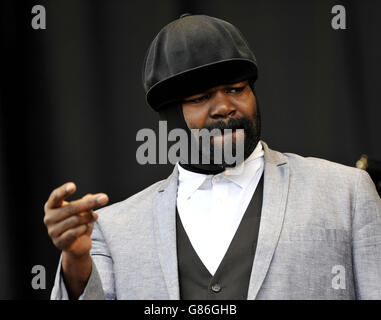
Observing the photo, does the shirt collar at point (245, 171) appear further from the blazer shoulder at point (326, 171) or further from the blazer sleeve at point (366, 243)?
the blazer sleeve at point (366, 243)

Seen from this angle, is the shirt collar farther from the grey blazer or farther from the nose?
the nose

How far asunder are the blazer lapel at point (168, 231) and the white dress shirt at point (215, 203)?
0.03 meters

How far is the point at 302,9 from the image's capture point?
262cm

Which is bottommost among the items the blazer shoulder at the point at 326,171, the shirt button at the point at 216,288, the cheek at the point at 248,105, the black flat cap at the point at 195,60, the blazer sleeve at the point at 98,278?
the shirt button at the point at 216,288

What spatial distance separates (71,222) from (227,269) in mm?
448

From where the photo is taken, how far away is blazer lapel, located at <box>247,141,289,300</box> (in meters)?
1.78

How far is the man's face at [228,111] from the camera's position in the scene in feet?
6.25

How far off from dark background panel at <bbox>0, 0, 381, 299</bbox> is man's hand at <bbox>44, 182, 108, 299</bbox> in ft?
2.91

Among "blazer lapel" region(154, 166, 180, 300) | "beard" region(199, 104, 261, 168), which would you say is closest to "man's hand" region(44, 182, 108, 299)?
"blazer lapel" region(154, 166, 180, 300)

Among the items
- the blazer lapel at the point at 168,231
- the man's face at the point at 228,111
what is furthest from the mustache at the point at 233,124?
the blazer lapel at the point at 168,231

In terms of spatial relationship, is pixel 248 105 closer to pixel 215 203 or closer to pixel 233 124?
pixel 233 124

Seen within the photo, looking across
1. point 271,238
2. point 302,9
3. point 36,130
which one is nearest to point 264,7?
point 302,9

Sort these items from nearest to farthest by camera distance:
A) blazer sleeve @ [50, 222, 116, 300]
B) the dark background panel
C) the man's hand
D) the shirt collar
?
the man's hand → blazer sleeve @ [50, 222, 116, 300] → the shirt collar → the dark background panel

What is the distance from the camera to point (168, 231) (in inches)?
75.8
